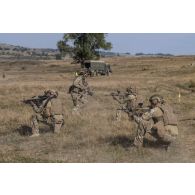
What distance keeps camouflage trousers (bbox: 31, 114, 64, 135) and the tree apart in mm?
66786

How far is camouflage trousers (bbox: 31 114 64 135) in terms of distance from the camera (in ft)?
50.4

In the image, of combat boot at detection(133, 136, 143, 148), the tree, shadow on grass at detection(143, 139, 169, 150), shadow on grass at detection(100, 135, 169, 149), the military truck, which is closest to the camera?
combat boot at detection(133, 136, 143, 148)

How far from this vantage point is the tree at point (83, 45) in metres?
82.4

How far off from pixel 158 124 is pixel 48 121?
13.1 feet

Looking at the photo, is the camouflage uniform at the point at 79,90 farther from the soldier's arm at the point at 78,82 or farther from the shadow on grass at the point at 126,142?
the shadow on grass at the point at 126,142

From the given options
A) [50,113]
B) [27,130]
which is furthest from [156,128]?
[27,130]

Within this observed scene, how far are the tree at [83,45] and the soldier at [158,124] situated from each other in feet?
227

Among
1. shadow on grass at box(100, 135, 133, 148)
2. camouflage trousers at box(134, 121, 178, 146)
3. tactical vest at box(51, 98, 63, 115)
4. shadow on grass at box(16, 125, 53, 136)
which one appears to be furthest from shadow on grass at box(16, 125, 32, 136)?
camouflage trousers at box(134, 121, 178, 146)

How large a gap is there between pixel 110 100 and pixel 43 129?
11102mm

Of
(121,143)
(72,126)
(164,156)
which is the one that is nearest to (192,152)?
(164,156)

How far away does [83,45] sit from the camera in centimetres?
8312

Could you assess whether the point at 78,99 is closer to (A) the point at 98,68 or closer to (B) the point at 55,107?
(B) the point at 55,107

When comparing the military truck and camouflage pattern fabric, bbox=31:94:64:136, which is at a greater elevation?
camouflage pattern fabric, bbox=31:94:64:136

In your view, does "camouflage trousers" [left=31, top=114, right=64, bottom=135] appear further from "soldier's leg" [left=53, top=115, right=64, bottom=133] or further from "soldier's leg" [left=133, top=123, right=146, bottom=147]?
"soldier's leg" [left=133, top=123, right=146, bottom=147]
